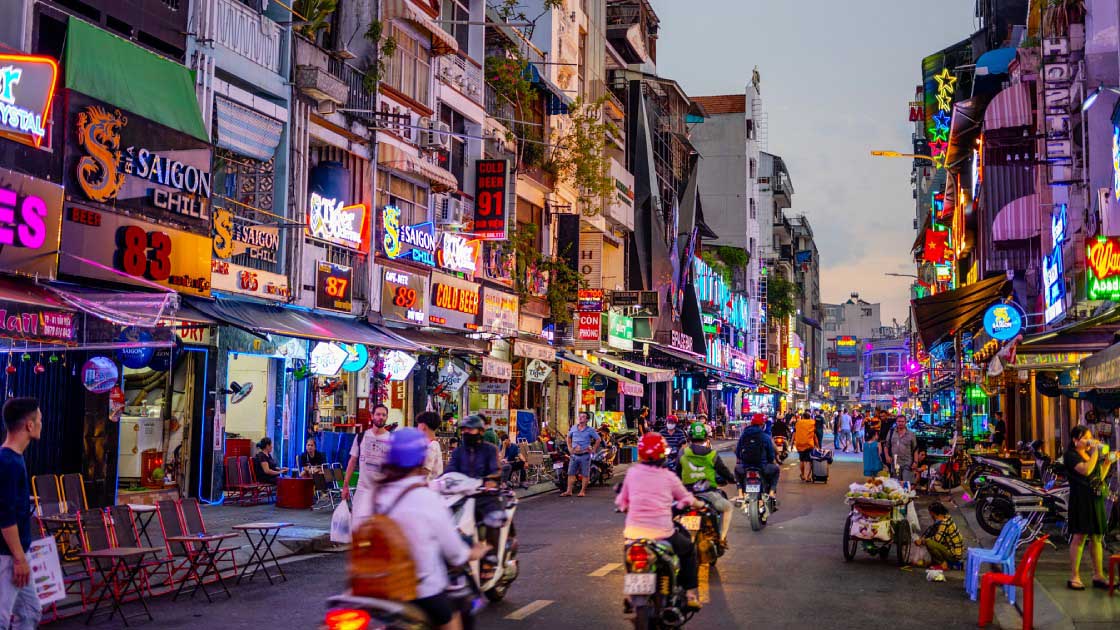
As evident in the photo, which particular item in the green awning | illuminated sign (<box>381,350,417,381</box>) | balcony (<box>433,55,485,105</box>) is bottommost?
illuminated sign (<box>381,350,417,381</box>)

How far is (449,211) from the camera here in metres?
31.2

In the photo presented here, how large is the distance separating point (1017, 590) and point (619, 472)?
76.0 feet

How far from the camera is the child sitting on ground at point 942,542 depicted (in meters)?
13.6

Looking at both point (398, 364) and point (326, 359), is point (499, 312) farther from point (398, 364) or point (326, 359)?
point (326, 359)

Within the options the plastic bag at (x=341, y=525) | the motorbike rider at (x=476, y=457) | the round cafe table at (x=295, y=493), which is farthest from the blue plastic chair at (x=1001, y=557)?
the round cafe table at (x=295, y=493)

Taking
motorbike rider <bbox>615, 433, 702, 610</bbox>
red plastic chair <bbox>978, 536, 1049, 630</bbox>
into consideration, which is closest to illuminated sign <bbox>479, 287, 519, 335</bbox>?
red plastic chair <bbox>978, 536, 1049, 630</bbox>

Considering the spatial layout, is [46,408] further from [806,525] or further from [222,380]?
[806,525]

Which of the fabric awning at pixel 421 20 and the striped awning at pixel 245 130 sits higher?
the fabric awning at pixel 421 20

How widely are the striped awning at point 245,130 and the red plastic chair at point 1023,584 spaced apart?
1532 cm

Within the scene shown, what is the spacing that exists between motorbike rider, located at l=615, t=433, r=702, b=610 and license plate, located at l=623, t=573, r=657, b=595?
47 cm

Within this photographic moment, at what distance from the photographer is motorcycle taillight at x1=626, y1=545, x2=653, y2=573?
873 centimetres

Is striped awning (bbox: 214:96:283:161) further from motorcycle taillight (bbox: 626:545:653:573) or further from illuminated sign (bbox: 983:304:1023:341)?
illuminated sign (bbox: 983:304:1023:341)

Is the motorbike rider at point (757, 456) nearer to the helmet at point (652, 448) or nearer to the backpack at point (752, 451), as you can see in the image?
the backpack at point (752, 451)

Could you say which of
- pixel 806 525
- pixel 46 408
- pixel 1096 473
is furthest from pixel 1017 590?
pixel 46 408
